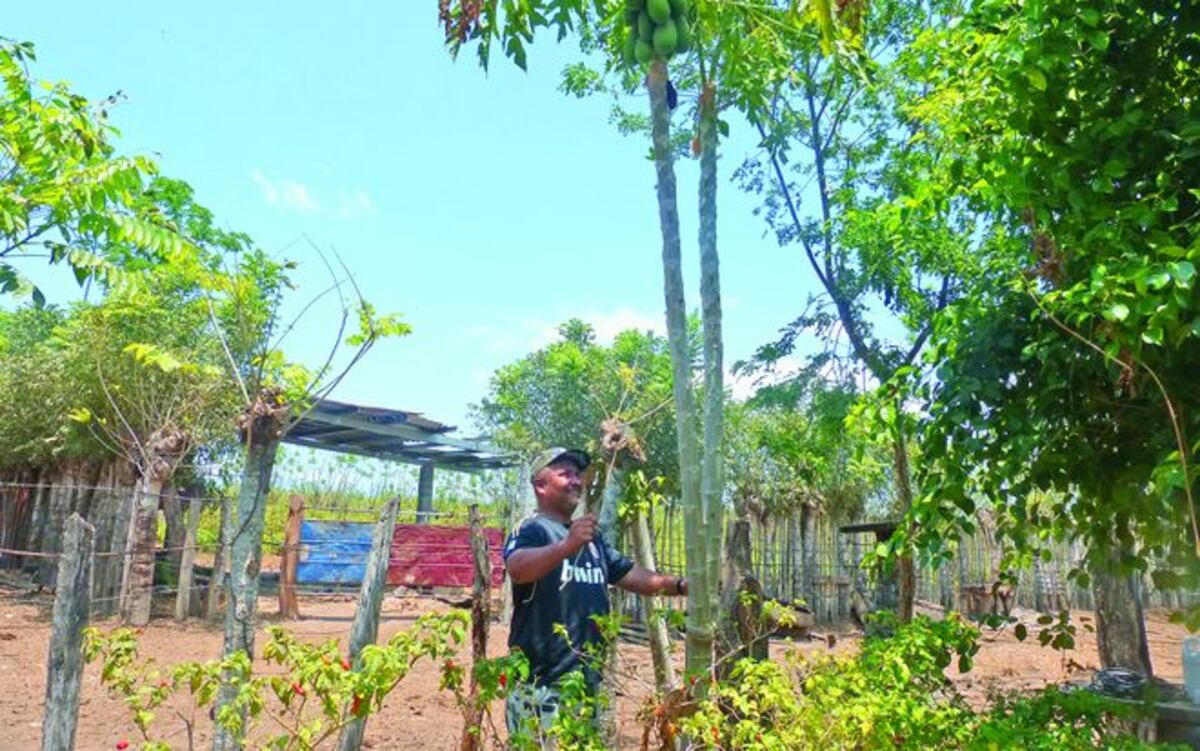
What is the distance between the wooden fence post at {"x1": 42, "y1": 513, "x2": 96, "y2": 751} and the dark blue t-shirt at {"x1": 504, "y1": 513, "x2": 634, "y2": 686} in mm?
2206

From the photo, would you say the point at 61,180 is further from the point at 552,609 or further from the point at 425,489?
the point at 425,489

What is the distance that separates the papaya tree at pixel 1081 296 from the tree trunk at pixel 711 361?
1031mm

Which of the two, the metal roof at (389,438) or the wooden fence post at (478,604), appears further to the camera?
the metal roof at (389,438)

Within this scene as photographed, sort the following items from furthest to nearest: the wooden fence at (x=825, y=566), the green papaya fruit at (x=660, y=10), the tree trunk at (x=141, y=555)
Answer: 1. the wooden fence at (x=825, y=566)
2. the tree trunk at (x=141, y=555)
3. the green papaya fruit at (x=660, y=10)

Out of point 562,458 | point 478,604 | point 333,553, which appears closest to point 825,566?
point 333,553

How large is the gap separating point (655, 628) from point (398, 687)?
4.92m

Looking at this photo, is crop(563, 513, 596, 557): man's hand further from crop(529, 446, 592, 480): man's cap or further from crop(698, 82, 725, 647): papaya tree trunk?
crop(529, 446, 592, 480): man's cap

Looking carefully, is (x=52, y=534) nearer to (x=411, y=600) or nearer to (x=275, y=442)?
(x=411, y=600)

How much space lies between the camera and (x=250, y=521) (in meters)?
4.20

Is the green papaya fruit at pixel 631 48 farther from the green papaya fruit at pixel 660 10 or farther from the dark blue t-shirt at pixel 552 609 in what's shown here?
the dark blue t-shirt at pixel 552 609

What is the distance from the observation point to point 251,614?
4.25 metres

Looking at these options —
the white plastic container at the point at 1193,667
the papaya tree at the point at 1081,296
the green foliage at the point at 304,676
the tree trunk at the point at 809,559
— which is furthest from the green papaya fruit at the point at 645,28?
the tree trunk at the point at 809,559

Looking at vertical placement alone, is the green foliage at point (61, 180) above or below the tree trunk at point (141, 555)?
above

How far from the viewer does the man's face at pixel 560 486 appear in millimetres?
4121
